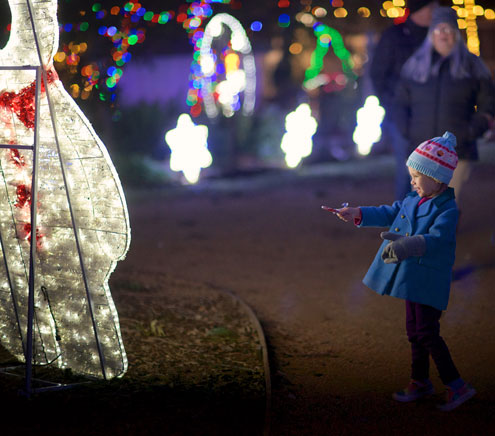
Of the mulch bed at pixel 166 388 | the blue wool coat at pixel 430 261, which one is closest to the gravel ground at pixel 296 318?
the mulch bed at pixel 166 388

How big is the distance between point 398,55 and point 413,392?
4071 millimetres

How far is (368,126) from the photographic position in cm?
1888

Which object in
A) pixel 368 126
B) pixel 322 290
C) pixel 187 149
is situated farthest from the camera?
pixel 368 126

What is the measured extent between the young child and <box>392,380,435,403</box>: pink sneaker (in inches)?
6.0

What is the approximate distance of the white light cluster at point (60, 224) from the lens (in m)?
3.36

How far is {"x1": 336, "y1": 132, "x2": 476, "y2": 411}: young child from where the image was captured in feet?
11.1

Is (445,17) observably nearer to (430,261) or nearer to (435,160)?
(435,160)

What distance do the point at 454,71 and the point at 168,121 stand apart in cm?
1301

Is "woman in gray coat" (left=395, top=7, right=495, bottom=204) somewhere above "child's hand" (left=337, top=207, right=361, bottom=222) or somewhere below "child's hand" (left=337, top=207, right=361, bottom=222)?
above

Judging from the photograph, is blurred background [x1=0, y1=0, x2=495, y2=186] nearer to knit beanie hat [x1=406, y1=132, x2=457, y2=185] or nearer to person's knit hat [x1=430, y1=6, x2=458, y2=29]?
person's knit hat [x1=430, y1=6, x2=458, y2=29]

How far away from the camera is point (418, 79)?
595 centimetres

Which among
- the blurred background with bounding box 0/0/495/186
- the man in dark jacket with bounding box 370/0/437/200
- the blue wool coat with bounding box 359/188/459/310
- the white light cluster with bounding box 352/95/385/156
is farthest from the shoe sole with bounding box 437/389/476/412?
the white light cluster with bounding box 352/95/385/156

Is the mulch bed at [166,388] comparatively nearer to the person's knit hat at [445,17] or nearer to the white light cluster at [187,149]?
the person's knit hat at [445,17]

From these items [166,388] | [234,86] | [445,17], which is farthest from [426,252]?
[234,86]
